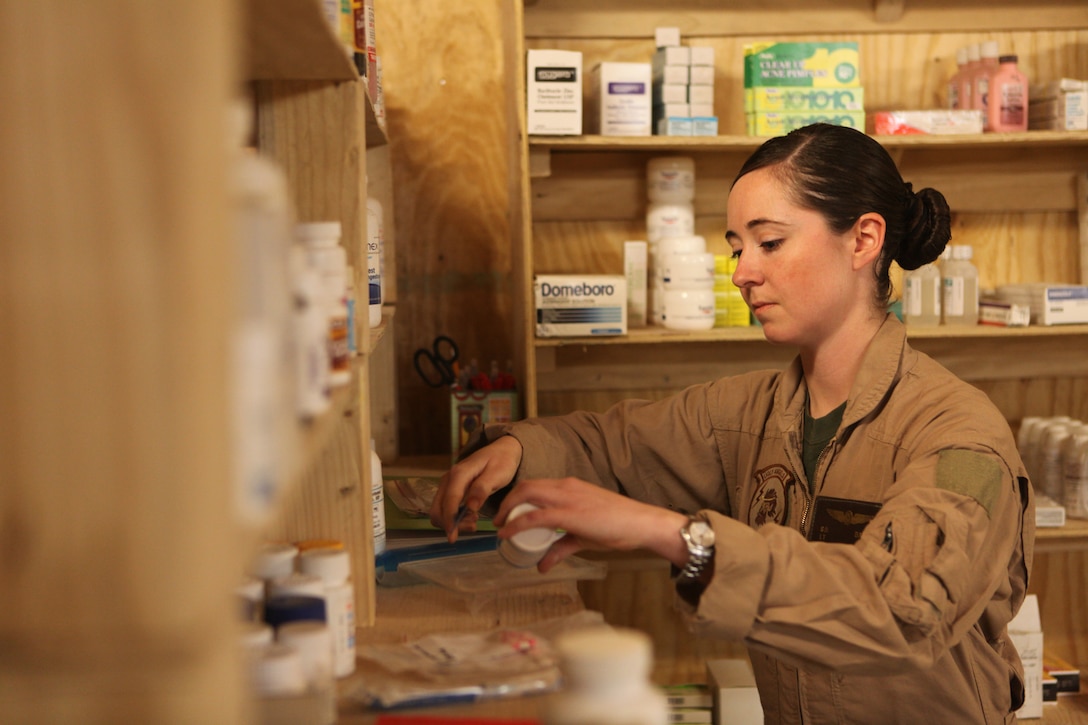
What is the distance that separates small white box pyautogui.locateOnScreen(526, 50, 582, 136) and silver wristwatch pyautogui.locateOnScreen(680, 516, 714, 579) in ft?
4.97

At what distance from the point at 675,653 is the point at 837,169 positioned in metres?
1.71

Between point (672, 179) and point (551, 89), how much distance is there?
440 mm

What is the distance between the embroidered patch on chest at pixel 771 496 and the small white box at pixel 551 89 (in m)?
1.08

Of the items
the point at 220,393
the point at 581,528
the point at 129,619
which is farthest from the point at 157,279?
the point at 581,528

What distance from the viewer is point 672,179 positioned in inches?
113

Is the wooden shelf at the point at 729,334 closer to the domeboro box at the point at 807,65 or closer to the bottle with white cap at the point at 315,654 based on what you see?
the domeboro box at the point at 807,65

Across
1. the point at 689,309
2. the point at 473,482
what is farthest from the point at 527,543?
the point at 689,309

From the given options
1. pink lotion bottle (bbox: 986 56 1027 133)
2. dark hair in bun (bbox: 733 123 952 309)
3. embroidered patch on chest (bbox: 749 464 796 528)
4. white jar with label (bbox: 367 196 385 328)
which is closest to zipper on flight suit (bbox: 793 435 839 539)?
embroidered patch on chest (bbox: 749 464 796 528)

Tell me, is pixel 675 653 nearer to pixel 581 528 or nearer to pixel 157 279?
pixel 581 528

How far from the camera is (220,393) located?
2.15 ft

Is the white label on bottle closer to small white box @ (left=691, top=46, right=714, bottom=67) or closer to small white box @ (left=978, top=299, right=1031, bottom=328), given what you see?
small white box @ (left=978, top=299, right=1031, bottom=328)

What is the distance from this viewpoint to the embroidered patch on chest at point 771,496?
195 centimetres

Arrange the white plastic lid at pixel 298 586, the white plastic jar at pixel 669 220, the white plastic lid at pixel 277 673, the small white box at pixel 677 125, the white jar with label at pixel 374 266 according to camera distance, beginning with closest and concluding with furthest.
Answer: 1. the white plastic lid at pixel 277 673
2. the white plastic lid at pixel 298 586
3. the white jar with label at pixel 374 266
4. the small white box at pixel 677 125
5. the white plastic jar at pixel 669 220

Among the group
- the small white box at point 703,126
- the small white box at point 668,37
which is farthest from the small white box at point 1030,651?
the small white box at point 668,37
